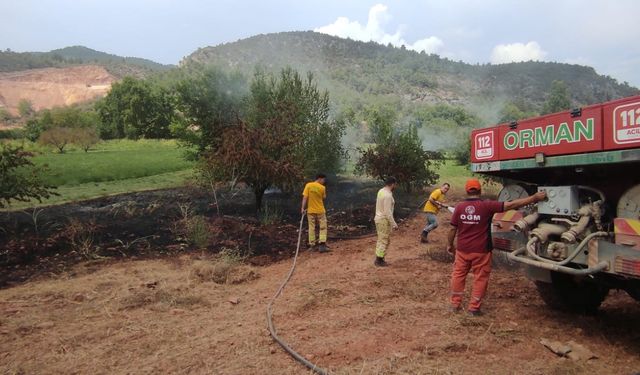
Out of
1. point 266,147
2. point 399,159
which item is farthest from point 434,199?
point 399,159

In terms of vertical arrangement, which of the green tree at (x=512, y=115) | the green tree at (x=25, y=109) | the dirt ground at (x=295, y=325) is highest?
the green tree at (x=25, y=109)

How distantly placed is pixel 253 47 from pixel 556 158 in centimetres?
12139

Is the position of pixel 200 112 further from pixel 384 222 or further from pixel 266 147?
pixel 384 222

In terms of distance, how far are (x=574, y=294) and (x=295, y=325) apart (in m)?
3.05

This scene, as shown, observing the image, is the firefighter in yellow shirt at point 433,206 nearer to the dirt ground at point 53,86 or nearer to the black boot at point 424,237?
the black boot at point 424,237

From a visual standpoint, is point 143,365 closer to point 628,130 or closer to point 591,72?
point 628,130

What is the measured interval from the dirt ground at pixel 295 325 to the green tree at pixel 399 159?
9.86 m

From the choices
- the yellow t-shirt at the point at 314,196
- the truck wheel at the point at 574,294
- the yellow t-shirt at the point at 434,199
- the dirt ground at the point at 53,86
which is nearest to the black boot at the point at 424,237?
the yellow t-shirt at the point at 434,199

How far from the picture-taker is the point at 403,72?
115312mm

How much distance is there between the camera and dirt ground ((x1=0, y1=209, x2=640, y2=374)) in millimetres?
3973

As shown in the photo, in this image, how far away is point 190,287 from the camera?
6.45 m

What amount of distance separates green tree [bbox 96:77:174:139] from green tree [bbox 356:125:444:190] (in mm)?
43772

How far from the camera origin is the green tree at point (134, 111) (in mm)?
57750

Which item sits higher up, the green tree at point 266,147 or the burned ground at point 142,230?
the green tree at point 266,147
